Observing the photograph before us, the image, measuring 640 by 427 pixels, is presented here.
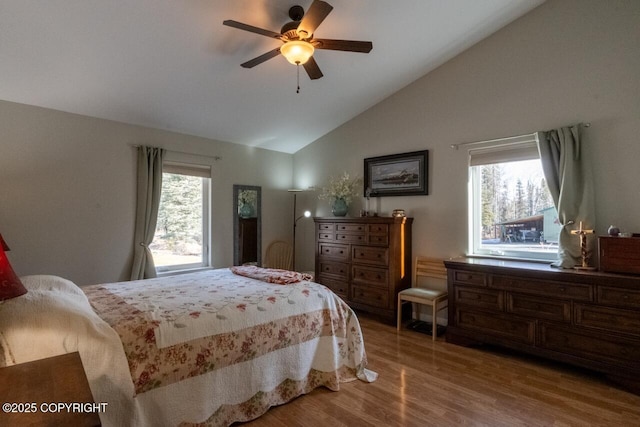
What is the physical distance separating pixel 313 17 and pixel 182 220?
3.03 m

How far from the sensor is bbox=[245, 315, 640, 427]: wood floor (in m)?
1.98

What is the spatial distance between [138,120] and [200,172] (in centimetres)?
92

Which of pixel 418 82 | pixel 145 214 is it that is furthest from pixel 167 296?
pixel 418 82

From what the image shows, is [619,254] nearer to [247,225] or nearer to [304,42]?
[304,42]

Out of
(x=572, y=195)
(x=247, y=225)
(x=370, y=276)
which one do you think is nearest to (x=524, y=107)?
(x=572, y=195)

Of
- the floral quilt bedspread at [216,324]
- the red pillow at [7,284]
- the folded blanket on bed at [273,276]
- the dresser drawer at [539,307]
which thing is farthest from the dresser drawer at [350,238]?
the red pillow at [7,284]

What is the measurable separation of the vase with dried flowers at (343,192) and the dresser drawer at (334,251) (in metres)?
0.46

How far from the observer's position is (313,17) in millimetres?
1973

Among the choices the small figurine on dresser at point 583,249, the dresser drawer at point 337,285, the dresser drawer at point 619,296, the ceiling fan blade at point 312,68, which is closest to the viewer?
the dresser drawer at point 619,296

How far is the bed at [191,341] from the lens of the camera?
1.42 metres

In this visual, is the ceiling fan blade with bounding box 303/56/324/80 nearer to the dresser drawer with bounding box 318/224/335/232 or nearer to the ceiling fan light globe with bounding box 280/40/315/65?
the ceiling fan light globe with bounding box 280/40/315/65

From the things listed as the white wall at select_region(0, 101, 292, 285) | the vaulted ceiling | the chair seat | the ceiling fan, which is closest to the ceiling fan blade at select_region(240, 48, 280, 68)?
the ceiling fan

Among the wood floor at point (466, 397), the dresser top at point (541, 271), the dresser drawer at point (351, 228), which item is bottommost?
the wood floor at point (466, 397)

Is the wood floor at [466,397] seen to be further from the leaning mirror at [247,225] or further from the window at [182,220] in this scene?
the window at [182,220]
